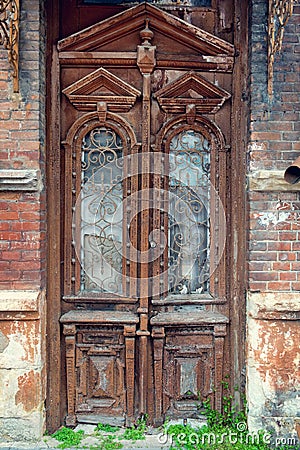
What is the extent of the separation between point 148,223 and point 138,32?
1591mm

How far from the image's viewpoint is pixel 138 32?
3.78 meters

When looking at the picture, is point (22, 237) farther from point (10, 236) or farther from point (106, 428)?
point (106, 428)

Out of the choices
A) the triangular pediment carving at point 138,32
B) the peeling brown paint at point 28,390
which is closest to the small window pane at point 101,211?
the triangular pediment carving at point 138,32

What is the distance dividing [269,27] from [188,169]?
1250 millimetres

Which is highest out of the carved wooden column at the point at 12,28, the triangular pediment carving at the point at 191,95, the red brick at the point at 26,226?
the carved wooden column at the point at 12,28

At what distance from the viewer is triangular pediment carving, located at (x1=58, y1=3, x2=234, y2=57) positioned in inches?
145

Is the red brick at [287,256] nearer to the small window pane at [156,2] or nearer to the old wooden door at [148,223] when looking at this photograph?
the old wooden door at [148,223]

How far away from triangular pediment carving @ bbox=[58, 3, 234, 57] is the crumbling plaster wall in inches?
15.2

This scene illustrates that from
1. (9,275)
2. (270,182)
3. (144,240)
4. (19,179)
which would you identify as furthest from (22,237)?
(270,182)

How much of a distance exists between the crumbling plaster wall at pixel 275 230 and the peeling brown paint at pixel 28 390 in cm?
169

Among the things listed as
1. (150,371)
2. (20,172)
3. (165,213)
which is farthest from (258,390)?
(20,172)

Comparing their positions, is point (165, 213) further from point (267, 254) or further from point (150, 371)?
point (150, 371)

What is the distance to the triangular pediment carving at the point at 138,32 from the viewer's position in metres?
3.69

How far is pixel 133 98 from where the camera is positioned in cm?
377
